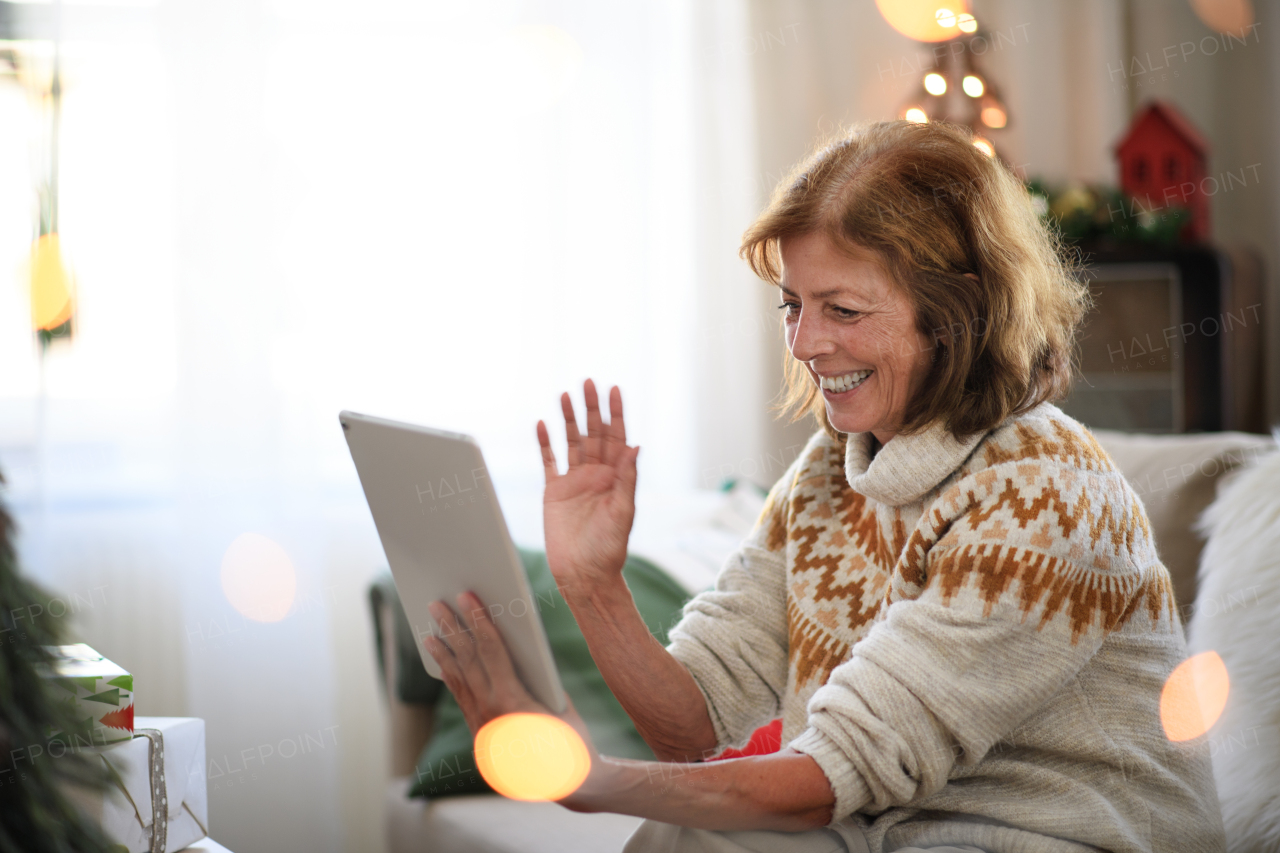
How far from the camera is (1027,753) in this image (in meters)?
0.95

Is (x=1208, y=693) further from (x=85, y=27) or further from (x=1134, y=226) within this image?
(x=85, y=27)

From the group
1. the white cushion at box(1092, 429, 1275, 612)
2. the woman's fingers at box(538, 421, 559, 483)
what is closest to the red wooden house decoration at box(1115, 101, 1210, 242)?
the white cushion at box(1092, 429, 1275, 612)

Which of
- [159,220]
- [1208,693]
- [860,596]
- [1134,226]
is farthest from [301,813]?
[1134,226]

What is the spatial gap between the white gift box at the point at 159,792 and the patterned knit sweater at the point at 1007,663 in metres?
0.62

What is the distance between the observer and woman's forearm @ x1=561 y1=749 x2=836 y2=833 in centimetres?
84

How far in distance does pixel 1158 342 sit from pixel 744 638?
1833 mm

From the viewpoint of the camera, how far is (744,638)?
1179 mm

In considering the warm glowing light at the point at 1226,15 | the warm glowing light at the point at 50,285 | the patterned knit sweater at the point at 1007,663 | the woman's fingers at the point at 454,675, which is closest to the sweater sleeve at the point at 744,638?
the patterned knit sweater at the point at 1007,663

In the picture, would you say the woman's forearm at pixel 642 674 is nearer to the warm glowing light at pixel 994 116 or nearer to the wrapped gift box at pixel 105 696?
the wrapped gift box at pixel 105 696

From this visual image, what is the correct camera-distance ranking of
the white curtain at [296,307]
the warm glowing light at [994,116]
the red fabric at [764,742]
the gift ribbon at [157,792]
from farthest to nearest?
the warm glowing light at [994,116], the white curtain at [296,307], the red fabric at [764,742], the gift ribbon at [157,792]

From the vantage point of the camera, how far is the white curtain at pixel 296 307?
2.20 m

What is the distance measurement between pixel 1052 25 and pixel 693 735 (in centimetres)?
264

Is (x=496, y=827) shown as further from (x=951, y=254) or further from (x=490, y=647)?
(x=951, y=254)

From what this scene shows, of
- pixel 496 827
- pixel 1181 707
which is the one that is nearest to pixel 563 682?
pixel 496 827
